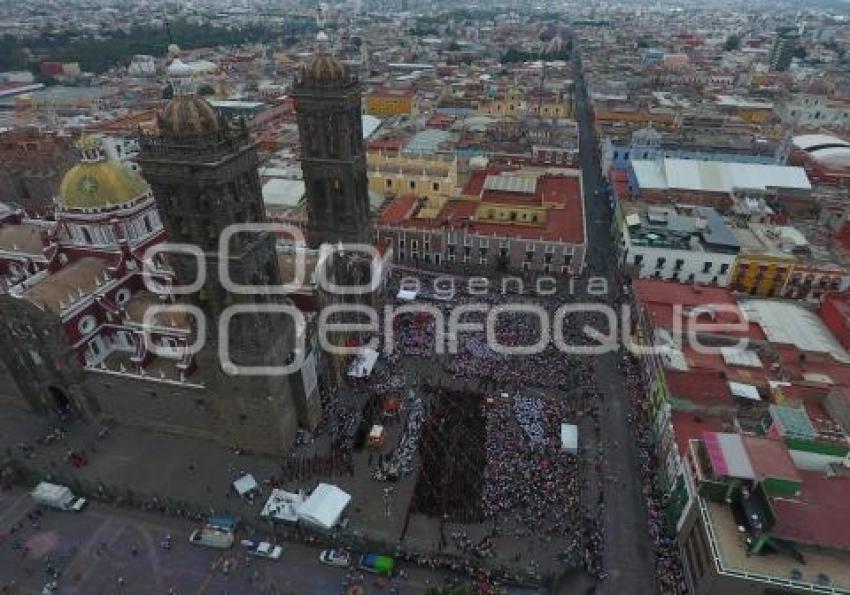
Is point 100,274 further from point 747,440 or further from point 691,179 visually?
point 691,179

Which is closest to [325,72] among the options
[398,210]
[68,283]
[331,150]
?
[331,150]

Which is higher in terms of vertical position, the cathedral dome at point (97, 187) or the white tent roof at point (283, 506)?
the cathedral dome at point (97, 187)

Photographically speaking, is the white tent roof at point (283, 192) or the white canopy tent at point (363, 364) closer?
the white canopy tent at point (363, 364)

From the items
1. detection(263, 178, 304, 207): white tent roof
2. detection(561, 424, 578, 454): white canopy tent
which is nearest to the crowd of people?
detection(561, 424, 578, 454): white canopy tent

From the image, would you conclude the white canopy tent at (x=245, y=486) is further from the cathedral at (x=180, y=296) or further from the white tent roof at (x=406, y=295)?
the white tent roof at (x=406, y=295)

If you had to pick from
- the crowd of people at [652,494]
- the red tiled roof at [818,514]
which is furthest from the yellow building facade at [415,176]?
the red tiled roof at [818,514]

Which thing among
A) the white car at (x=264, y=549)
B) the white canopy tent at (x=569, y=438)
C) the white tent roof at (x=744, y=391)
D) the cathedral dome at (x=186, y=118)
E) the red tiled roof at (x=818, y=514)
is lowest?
the white car at (x=264, y=549)

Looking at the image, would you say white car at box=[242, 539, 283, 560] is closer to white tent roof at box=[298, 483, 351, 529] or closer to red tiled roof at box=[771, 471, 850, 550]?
white tent roof at box=[298, 483, 351, 529]
